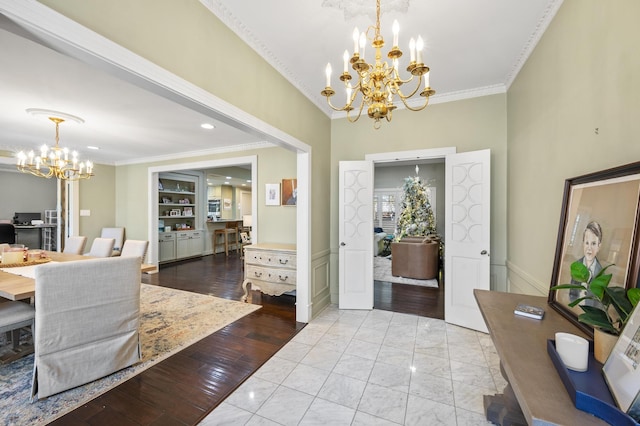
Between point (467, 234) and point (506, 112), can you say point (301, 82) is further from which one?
point (467, 234)

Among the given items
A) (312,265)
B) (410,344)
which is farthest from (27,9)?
(410,344)

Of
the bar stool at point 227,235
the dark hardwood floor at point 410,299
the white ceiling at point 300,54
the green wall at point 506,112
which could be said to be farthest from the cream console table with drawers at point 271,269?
the bar stool at point 227,235

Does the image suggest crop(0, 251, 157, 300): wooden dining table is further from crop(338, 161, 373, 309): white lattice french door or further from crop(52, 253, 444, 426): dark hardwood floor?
crop(338, 161, 373, 309): white lattice french door

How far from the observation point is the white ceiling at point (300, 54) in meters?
1.87

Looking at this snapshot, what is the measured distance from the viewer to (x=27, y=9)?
971mm

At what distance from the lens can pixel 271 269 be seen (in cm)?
374

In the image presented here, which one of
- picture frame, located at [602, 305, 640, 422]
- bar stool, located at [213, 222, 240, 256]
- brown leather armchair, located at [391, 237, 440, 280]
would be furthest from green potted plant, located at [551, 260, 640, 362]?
bar stool, located at [213, 222, 240, 256]

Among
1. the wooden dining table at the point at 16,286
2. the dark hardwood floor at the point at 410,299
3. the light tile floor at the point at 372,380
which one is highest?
the wooden dining table at the point at 16,286

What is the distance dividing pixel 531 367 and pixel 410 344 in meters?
1.96

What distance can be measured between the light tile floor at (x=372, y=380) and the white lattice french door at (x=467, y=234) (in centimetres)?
26

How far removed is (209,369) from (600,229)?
9.16 feet

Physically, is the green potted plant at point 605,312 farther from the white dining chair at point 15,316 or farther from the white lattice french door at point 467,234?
the white dining chair at point 15,316

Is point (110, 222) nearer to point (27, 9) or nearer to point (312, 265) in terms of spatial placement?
point (312, 265)

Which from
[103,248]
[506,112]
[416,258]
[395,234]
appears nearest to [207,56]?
[506,112]
